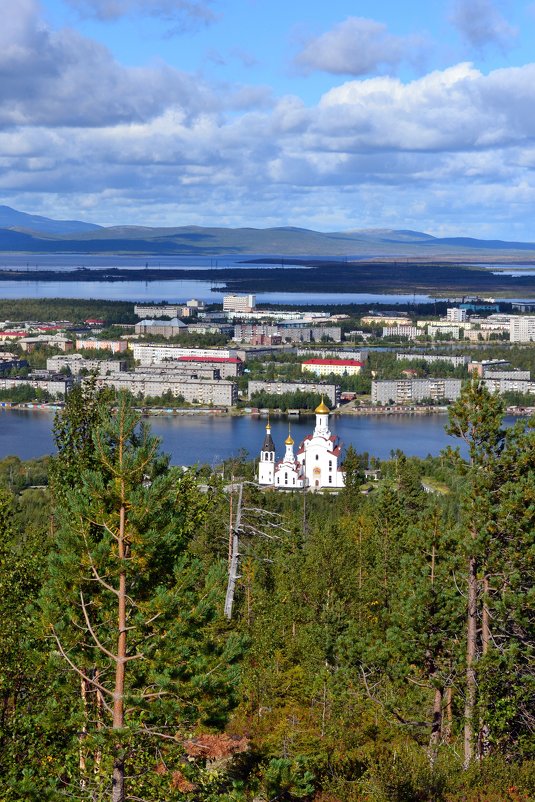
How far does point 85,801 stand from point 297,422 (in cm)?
1982

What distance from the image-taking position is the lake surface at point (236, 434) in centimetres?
1806

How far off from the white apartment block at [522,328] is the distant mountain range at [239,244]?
210 ft

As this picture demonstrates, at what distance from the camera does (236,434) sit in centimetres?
2042

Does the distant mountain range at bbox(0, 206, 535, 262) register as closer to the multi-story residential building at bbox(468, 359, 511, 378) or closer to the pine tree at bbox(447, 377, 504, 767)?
the multi-story residential building at bbox(468, 359, 511, 378)

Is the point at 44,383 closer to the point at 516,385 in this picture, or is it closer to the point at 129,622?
the point at 516,385

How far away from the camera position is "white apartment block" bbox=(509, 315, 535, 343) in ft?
124

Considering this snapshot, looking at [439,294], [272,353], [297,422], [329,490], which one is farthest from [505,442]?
[439,294]

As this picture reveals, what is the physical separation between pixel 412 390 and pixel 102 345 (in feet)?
35.2

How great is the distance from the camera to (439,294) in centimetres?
5812

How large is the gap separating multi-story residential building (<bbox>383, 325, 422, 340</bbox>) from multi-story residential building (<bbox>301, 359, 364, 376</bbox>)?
8.78 m

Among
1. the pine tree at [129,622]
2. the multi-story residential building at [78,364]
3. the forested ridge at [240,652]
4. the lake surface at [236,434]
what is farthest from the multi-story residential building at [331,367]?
the pine tree at [129,622]

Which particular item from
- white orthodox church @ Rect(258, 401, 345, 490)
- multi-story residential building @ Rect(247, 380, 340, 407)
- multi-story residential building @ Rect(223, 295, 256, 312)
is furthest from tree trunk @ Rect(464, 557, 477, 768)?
multi-story residential building @ Rect(223, 295, 256, 312)

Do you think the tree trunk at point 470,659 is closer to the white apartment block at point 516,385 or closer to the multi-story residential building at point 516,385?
the multi-story residential building at point 516,385

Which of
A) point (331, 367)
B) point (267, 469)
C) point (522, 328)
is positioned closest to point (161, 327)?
point (331, 367)
